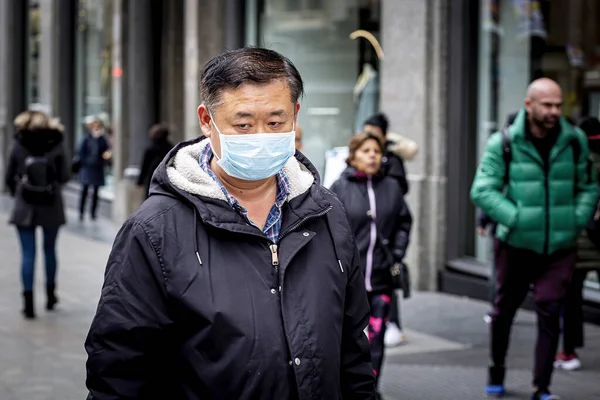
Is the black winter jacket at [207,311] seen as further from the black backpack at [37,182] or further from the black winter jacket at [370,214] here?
the black backpack at [37,182]

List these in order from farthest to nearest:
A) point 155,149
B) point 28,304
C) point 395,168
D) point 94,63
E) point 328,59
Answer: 1. point 94,63
2. point 328,59
3. point 155,149
4. point 28,304
5. point 395,168

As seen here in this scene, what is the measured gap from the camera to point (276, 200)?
313cm

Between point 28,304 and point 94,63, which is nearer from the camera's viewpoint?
point 28,304

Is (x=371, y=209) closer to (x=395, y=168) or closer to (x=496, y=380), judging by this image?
(x=496, y=380)

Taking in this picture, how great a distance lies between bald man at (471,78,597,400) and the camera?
6680 mm

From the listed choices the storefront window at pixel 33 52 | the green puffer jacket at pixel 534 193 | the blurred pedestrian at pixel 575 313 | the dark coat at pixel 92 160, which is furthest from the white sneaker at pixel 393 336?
the storefront window at pixel 33 52

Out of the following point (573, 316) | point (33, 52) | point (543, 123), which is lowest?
point (573, 316)

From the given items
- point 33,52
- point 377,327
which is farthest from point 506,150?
point 33,52

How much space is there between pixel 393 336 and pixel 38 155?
A: 3.65 metres

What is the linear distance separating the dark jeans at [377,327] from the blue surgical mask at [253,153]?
3690 millimetres

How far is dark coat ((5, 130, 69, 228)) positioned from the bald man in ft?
15.0

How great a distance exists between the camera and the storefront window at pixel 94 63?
2003cm

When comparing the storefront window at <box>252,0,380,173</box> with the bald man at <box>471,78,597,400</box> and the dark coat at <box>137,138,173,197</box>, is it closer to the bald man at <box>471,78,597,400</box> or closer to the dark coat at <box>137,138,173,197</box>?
the dark coat at <box>137,138,173,197</box>

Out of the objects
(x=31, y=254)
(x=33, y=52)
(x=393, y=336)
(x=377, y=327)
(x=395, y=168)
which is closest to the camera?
(x=377, y=327)
